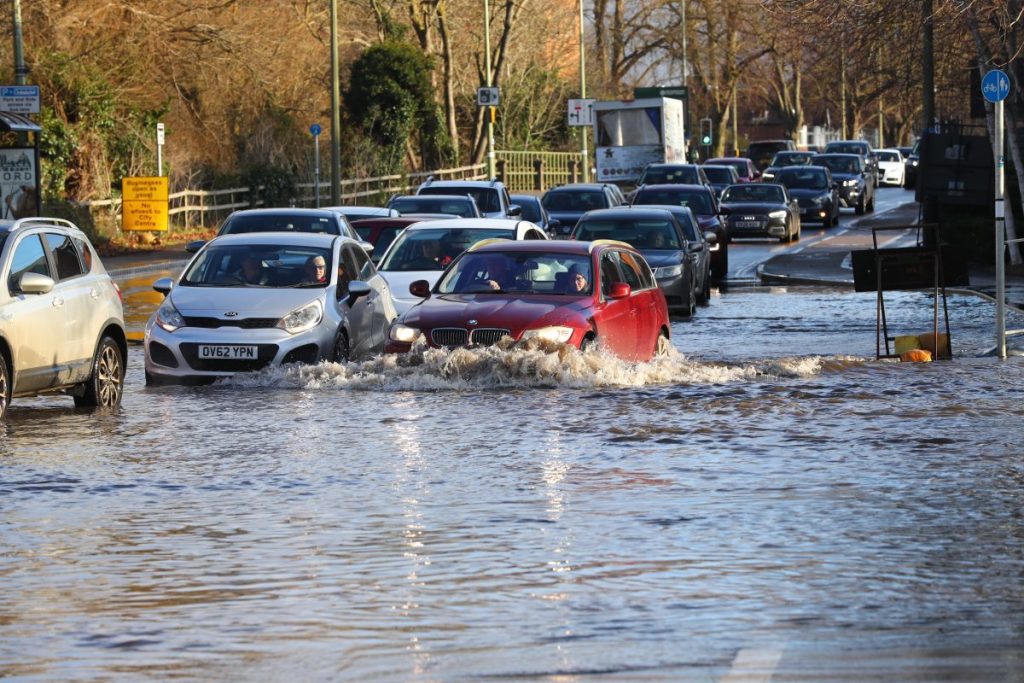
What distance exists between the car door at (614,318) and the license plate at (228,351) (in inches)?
120

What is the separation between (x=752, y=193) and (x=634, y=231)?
65.0 feet

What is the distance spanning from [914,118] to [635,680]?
134m

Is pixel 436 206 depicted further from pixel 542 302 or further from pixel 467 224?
pixel 542 302

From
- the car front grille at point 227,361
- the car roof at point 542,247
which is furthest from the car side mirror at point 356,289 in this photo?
the car front grille at point 227,361

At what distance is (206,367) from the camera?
16.8 meters

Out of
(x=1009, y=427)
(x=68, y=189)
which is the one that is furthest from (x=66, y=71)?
(x=1009, y=427)

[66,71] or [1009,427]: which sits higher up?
[66,71]

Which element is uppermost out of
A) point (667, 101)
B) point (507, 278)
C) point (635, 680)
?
point (667, 101)

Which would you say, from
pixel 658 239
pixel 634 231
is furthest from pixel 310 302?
pixel 634 231

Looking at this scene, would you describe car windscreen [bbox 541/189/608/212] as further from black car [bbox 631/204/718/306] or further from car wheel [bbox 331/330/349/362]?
car wheel [bbox 331/330/349/362]

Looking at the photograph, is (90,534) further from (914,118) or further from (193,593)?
(914,118)

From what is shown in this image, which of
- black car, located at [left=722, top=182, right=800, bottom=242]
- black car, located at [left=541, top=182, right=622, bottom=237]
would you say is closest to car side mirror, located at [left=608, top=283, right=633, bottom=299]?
black car, located at [left=541, top=182, right=622, bottom=237]

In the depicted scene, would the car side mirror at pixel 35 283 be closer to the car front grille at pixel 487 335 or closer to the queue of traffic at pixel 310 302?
the queue of traffic at pixel 310 302

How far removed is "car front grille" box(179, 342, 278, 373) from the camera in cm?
1678
